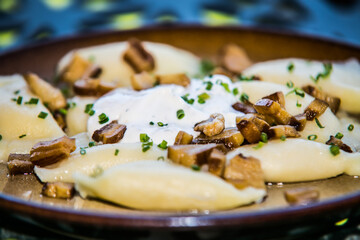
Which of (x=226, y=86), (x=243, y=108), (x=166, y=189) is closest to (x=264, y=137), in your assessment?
(x=243, y=108)

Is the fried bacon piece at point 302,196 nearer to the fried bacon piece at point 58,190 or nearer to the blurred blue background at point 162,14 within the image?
the fried bacon piece at point 58,190

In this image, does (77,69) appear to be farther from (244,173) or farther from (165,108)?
(244,173)

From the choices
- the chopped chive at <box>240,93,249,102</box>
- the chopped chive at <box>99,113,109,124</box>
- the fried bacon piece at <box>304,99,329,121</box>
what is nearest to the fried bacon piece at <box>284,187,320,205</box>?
the fried bacon piece at <box>304,99,329,121</box>

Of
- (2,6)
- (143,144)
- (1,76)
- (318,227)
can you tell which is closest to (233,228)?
(318,227)

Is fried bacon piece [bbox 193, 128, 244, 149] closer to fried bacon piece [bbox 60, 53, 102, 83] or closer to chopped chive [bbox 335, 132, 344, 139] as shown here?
chopped chive [bbox 335, 132, 344, 139]

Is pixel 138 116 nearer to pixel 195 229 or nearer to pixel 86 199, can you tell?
pixel 86 199

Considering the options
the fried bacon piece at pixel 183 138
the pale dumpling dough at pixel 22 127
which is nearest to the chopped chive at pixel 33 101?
the pale dumpling dough at pixel 22 127
